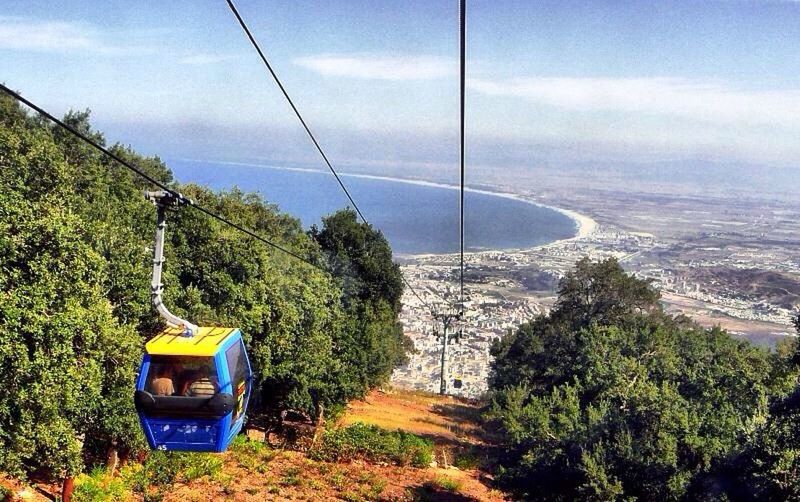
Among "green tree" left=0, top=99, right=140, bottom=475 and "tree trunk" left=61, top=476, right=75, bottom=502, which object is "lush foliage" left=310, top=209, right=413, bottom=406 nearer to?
"tree trunk" left=61, top=476, right=75, bottom=502

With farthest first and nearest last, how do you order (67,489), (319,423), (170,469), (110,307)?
(319,423) < (170,469) < (110,307) < (67,489)

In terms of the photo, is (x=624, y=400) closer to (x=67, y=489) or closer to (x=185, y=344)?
(x=67, y=489)

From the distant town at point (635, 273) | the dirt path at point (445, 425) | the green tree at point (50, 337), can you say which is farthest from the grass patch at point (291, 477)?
the distant town at point (635, 273)

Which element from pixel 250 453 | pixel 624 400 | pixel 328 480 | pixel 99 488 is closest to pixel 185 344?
pixel 99 488

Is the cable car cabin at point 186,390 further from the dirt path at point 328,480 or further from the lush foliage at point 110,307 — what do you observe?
the dirt path at point 328,480

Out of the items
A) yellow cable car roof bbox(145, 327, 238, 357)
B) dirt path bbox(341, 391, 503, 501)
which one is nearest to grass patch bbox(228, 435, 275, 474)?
dirt path bbox(341, 391, 503, 501)

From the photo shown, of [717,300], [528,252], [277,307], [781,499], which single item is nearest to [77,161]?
[277,307]
